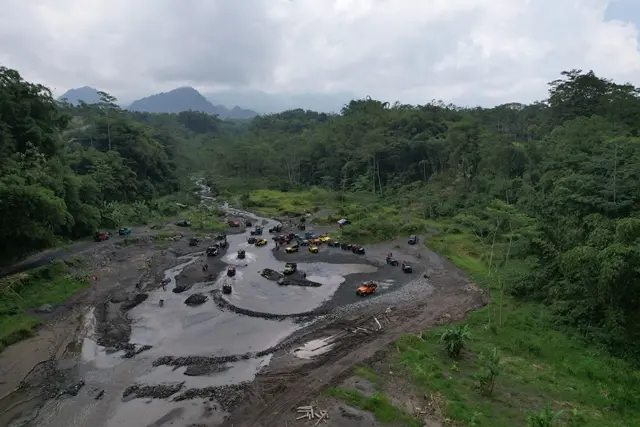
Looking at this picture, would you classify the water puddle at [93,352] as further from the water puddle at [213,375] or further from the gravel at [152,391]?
the gravel at [152,391]

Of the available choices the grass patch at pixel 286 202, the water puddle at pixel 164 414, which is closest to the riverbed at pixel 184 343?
the water puddle at pixel 164 414

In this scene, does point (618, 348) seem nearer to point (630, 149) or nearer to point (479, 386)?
point (479, 386)

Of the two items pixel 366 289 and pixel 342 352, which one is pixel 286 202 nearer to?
pixel 366 289

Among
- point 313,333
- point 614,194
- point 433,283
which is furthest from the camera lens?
point 433,283

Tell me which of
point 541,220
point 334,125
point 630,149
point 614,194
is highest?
point 334,125

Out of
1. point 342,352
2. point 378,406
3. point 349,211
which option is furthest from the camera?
point 349,211

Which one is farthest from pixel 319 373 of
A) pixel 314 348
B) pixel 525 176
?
pixel 525 176

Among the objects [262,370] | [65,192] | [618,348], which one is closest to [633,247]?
[618,348]

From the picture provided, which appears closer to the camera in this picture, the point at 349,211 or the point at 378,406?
the point at 378,406
